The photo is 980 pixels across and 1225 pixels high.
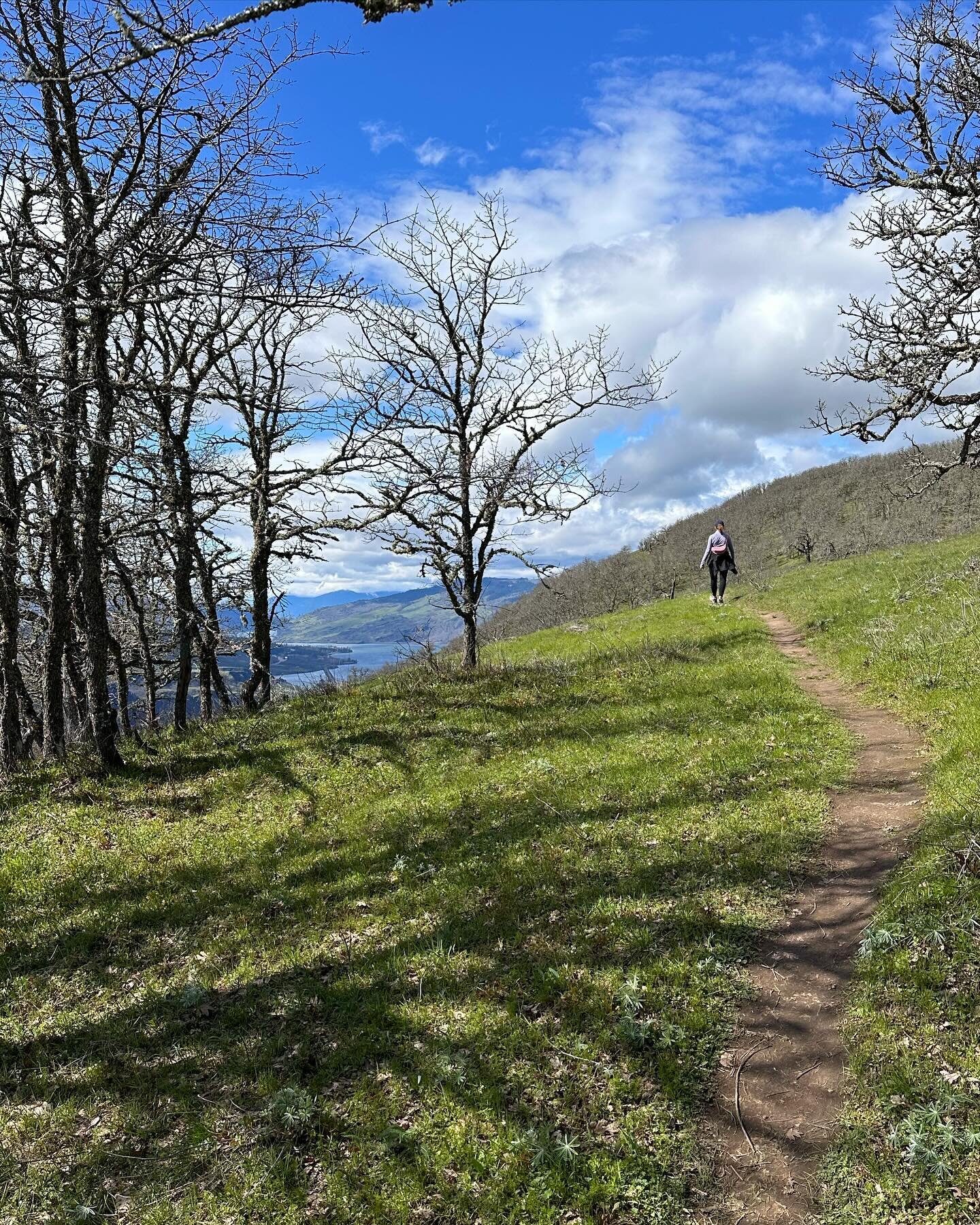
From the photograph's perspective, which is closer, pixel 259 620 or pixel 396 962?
pixel 396 962

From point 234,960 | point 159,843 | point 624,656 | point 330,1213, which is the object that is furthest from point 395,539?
point 330,1213

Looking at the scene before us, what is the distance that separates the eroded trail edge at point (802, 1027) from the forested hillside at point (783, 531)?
3408 cm

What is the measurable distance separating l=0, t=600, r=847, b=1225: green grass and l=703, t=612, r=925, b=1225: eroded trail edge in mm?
232

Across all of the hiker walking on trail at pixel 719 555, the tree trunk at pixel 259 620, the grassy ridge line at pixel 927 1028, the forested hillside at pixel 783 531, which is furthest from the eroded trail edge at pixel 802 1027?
the forested hillside at pixel 783 531

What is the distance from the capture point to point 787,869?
763 cm

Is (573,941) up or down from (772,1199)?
up

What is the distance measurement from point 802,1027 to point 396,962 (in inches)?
155

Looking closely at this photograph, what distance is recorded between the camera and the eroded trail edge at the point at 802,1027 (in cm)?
446

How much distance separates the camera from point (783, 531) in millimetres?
120875

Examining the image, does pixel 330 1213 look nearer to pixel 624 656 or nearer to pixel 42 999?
pixel 42 999

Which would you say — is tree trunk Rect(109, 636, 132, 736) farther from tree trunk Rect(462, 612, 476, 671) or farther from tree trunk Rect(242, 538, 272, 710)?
tree trunk Rect(462, 612, 476, 671)

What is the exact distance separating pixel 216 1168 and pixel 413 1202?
1.61 metres

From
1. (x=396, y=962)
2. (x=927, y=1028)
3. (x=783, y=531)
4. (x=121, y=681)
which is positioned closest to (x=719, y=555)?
(x=121, y=681)

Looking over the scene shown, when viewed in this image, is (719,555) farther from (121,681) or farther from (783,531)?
(783,531)
